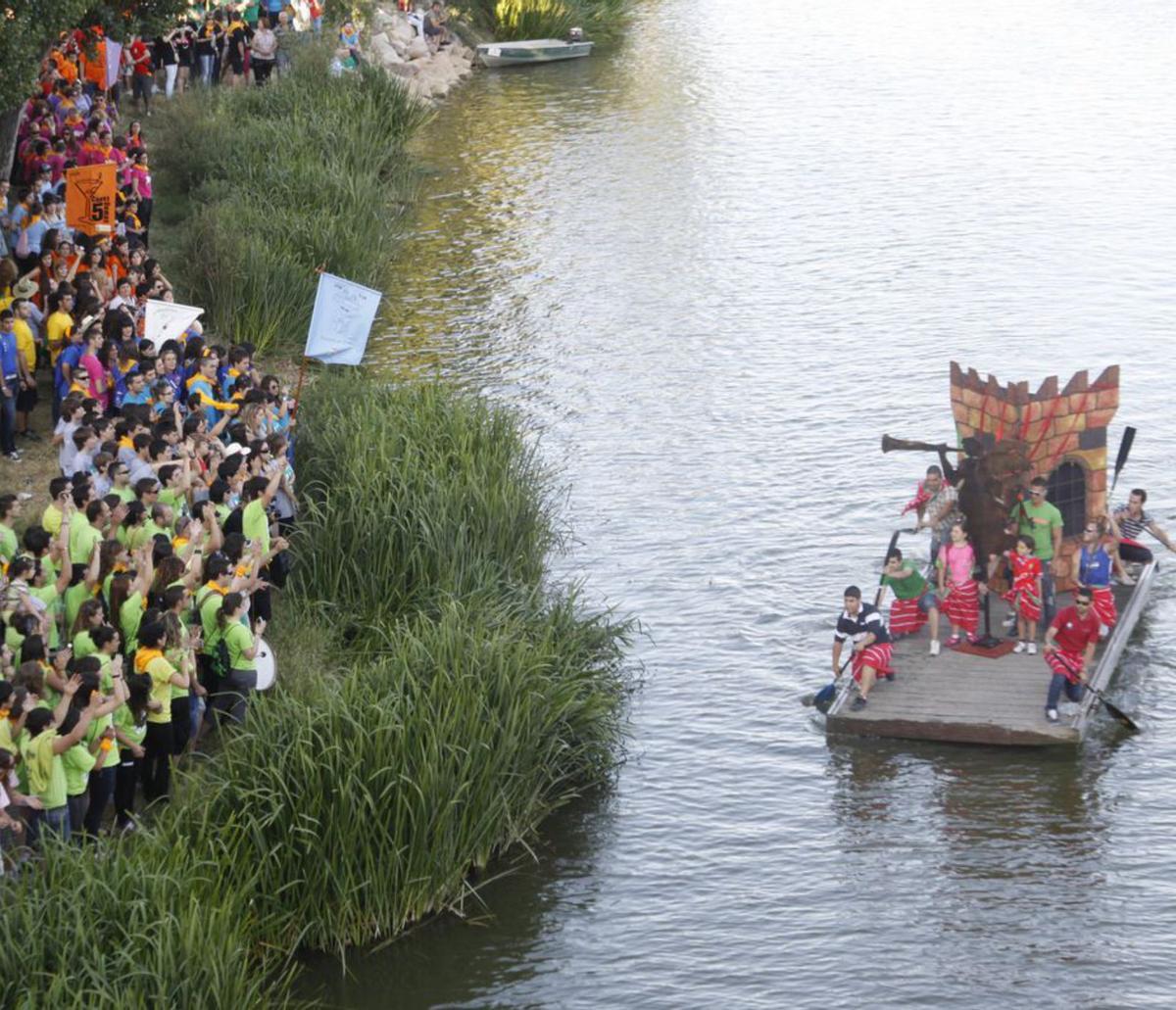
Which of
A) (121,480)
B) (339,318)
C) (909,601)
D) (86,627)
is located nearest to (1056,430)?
(909,601)

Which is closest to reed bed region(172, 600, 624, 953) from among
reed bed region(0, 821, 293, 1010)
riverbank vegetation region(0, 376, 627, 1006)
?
riverbank vegetation region(0, 376, 627, 1006)

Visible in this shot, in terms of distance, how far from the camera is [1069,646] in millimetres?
19250

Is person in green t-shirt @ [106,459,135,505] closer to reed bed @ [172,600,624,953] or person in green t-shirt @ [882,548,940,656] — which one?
reed bed @ [172,600,624,953]

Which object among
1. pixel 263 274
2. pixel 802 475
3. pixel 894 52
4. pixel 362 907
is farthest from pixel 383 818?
pixel 894 52

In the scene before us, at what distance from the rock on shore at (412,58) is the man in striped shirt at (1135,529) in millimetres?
27875

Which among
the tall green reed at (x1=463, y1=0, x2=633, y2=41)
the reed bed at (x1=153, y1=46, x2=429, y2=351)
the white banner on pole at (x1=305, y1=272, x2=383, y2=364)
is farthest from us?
the tall green reed at (x1=463, y1=0, x2=633, y2=41)

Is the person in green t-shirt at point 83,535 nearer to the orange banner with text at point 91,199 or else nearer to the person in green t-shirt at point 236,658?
the person in green t-shirt at point 236,658

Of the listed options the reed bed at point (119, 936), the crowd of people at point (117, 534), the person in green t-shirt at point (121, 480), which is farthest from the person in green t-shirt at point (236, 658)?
the reed bed at point (119, 936)

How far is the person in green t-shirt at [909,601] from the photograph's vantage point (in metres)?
20.7

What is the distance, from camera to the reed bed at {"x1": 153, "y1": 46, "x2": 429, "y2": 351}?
29906 millimetres

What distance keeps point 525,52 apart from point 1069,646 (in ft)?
127

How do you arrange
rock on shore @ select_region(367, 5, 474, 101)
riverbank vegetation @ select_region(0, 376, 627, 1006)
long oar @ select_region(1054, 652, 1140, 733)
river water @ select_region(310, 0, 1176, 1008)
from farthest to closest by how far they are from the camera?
rock on shore @ select_region(367, 5, 474, 101), long oar @ select_region(1054, 652, 1140, 733), river water @ select_region(310, 0, 1176, 1008), riverbank vegetation @ select_region(0, 376, 627, 1006)

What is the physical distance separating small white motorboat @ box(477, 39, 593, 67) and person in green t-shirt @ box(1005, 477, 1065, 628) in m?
36.5

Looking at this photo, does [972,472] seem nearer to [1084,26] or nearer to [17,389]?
[17,389]
